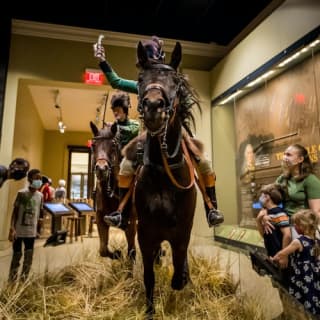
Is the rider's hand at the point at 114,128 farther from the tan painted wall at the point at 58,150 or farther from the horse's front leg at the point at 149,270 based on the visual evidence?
the tan painted wall at the point at 58,150

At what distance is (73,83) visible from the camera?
5711 mm

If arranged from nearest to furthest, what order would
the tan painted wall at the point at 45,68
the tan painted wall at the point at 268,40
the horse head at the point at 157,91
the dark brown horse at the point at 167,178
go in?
the horse head at the point at 157,91 < the dark brown horse at the point at 167,178 < the tan painted wall at the point at 268,40 < the tan painted wall at the point at 45,68

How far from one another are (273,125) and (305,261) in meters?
2.88

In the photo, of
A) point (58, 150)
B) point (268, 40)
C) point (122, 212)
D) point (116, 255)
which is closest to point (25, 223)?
point (116, 255)

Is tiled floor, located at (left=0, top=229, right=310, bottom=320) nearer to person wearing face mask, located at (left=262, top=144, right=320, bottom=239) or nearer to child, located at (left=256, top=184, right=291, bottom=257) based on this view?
child, located at (left=256, top=184, right=291, bottom=257)

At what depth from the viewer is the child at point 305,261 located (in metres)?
1.97

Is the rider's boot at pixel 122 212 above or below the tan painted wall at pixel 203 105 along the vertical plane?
below

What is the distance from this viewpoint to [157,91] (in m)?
1.50

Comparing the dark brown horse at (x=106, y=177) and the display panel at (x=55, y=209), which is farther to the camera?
the display panel at (x=55, y=209)

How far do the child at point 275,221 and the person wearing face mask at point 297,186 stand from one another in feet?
0.12

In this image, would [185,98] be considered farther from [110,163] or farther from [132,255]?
[132,255]

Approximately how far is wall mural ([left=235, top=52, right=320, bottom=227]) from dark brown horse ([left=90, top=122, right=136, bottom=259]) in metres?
2.28

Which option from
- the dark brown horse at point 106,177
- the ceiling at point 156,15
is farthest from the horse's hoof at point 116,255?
the ceiling at point 156,15

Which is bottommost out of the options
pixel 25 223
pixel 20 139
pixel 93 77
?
pixel 25 223
